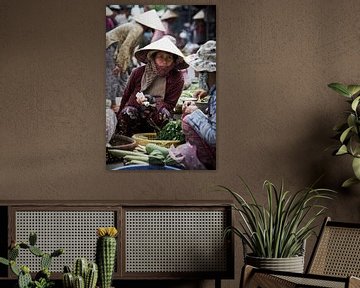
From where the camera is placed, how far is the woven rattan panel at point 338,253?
15.6 feet

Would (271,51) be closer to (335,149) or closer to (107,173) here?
(335,149)

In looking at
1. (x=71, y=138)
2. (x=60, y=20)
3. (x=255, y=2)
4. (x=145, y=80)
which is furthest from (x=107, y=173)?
(x=255, y=2)

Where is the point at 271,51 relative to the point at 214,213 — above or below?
above

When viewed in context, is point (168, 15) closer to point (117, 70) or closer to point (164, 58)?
point (164, 58)

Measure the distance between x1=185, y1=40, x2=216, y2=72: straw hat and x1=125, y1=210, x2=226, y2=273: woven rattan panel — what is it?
1.08 m

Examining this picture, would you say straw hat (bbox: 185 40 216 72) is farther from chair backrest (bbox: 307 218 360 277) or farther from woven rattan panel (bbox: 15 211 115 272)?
chair backrest (bbox: 307 218 360 277)

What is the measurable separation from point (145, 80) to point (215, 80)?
505 mm

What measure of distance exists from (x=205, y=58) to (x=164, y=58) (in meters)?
0.30

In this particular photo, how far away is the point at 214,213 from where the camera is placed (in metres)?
5.54

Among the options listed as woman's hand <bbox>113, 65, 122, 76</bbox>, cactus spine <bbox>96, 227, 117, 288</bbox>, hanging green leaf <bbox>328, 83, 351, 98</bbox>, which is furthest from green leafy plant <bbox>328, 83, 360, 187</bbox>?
cactus spine <bbox>96, 227, 117, 288</bbox>

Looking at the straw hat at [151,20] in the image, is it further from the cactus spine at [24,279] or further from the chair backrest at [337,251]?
the cactus spine at [24,279]

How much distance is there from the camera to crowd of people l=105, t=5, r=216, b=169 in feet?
19.4

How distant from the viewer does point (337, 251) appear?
4.83m

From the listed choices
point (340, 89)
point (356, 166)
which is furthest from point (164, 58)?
point (356, 166)
